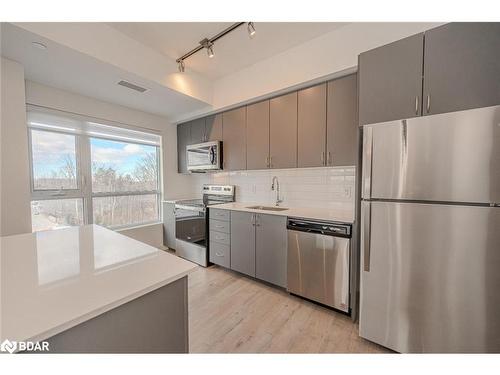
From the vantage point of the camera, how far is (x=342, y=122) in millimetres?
2070

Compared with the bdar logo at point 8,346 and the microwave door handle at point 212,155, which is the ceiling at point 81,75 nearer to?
the microwave door handle at point 212,155

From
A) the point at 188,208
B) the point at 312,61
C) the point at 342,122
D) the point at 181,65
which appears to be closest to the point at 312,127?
the point at 342,122

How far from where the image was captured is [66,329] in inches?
23.9

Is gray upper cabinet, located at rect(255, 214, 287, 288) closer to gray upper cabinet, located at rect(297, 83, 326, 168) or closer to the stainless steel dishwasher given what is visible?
the stainless steel dishwasher

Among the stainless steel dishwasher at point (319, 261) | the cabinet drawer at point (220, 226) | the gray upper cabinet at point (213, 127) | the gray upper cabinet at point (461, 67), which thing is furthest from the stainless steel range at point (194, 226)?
the gray upper cabinet at point (461, 67)

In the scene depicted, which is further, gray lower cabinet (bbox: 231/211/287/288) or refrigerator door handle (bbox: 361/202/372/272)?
gray lower cabinet (bbox: 231/211/287/288)

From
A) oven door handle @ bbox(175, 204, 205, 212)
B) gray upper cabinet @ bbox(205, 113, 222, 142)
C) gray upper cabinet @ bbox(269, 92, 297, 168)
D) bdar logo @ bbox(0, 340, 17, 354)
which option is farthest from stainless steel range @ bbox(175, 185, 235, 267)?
bdar logo @ bbox(0, 340, 17, 354)

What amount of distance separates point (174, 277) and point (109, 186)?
2.86m

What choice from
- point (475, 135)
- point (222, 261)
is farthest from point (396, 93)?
point (222, 261)

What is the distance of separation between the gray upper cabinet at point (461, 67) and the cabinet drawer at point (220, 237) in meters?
2.32

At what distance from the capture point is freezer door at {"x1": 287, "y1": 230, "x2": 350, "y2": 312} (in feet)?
6.18

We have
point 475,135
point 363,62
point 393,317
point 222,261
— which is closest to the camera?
point 475,135

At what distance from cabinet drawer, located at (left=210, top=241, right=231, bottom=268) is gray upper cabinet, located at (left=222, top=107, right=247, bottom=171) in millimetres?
1075
